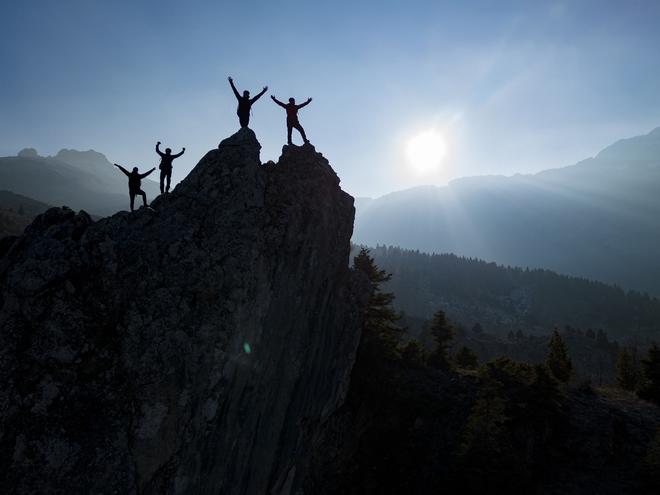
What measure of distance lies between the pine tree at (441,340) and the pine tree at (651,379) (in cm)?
1597

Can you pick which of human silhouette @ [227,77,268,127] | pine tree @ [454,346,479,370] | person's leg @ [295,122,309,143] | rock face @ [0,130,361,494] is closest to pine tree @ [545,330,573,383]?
pine tree @ [454,346,479,370]

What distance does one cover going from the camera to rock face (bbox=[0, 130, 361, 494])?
12.3 m

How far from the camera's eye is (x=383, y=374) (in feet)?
105

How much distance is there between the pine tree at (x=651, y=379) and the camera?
108 feet

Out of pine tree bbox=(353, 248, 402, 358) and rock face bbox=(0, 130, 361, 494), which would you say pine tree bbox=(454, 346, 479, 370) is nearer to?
pine tree bbox=(353, 248, 402, 358)

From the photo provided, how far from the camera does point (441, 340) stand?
45.1 metres

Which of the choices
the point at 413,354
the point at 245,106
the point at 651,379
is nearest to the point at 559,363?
the point at 651,379

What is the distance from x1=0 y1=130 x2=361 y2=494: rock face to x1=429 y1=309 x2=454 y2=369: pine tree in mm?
23318

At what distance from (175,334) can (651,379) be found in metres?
38.5

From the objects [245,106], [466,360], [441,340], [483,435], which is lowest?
[483,435]

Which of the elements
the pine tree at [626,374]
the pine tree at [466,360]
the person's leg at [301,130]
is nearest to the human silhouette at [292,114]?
the person's leg at [301,130]

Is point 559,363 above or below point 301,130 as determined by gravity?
below

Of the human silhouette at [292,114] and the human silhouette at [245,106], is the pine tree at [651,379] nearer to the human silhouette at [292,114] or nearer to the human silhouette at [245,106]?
the human silhouette at [292,114]

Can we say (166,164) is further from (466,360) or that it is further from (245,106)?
(466,360)
